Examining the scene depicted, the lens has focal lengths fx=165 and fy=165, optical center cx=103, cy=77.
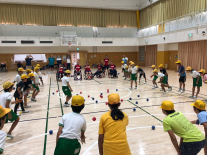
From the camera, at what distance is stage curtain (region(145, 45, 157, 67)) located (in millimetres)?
21953

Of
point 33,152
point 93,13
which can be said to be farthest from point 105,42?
point 33,152

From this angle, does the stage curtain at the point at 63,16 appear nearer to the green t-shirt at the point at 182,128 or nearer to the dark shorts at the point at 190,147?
the green t-shirt at the point at 182,128

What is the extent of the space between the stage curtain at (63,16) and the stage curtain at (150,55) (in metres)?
4.52

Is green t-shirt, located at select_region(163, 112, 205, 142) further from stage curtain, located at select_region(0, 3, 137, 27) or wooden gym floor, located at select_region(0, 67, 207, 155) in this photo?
stage curtain, located at select_region(0, 3, 137, 27)

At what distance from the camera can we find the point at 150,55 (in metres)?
23.0

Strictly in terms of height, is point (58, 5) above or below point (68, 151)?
above

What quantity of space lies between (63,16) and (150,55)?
13.1 m

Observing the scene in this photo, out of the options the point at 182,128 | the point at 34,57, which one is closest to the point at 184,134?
the point at 182,128

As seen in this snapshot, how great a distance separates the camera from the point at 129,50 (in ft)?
84.4

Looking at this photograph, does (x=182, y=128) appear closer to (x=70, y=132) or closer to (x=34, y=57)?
(x=70, y=132)

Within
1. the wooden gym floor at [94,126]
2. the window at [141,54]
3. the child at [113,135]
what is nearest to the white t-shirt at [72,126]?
the child at [113,135]

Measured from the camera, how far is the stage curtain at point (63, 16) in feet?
67.4

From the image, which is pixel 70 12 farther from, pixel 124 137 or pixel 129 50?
pixel 124 137

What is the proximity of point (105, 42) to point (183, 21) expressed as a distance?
9.80 meters
